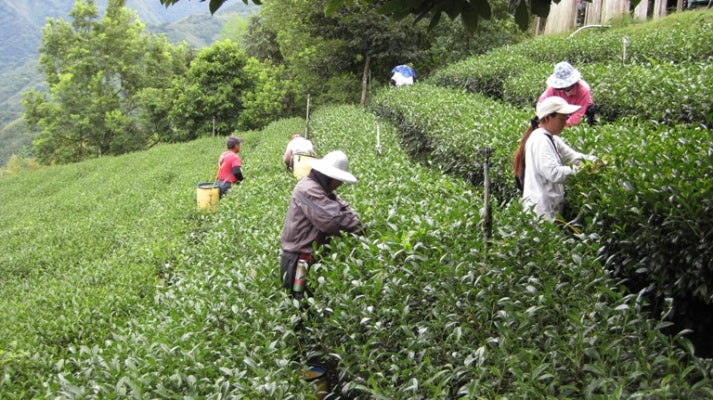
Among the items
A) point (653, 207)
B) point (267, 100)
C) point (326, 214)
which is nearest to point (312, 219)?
point (326, 214)

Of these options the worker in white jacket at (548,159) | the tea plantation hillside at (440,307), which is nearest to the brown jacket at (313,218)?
the tea plantation hillside at (440,307)

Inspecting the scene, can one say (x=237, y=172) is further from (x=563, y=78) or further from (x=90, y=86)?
(x=90, y=86)

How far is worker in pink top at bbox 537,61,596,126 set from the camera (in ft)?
21.2

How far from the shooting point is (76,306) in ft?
22.1

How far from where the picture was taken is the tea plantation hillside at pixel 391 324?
8.92ft

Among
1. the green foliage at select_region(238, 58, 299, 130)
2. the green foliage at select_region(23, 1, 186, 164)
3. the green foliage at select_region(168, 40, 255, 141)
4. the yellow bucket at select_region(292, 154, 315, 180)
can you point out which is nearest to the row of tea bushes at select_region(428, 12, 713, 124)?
the yellow bucket at select_region(292, 154, 315, 180)

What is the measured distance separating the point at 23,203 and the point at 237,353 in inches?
848

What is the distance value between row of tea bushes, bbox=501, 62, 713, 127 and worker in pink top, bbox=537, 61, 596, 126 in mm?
706

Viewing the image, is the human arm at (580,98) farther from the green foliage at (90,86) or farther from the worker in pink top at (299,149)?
the green foliage at (90,86)

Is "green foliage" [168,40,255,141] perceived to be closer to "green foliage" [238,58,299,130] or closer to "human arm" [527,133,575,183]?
"green foliage" [238,58,299,130]

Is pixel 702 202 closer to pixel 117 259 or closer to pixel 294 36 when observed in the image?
pixel 117 259

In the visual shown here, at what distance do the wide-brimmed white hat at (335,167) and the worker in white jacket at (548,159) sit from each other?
→ 4.47ft

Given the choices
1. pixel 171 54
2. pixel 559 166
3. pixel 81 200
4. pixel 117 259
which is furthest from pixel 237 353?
pixel 171 54

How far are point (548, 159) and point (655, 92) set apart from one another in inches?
146
